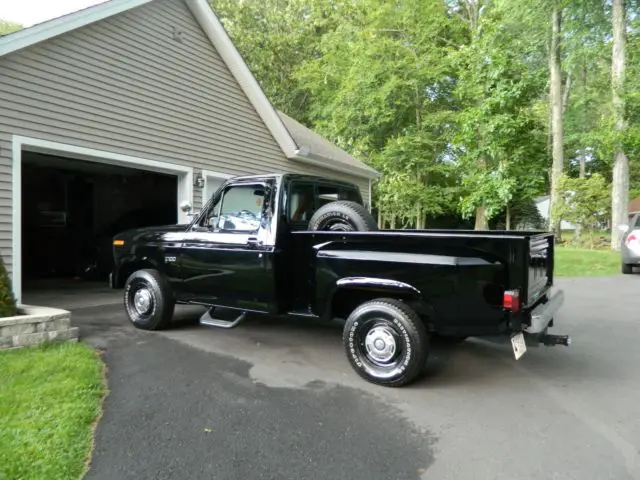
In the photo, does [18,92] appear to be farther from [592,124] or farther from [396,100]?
[592,124]

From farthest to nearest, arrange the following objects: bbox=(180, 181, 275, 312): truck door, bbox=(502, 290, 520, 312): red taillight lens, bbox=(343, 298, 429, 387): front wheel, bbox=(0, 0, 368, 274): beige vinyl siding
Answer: bbox=(0, 0, 368, 274): beige vinyl siding, bbox=(180, 181, 275, 312): truck door, bbox=(343, 298, 429, 387): front wheel, bbox=(502, 290, 520, 312): red taillight lens

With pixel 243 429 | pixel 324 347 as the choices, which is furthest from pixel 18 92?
pixel 243 429

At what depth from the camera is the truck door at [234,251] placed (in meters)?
4.90

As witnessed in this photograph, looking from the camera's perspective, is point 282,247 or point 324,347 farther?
point 324,347

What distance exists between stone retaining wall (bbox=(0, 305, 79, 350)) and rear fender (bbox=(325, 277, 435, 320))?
301 centimetres

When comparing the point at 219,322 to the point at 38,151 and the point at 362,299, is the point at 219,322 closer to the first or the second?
the point at 362,299

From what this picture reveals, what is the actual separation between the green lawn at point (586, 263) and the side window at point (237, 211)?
399 inches

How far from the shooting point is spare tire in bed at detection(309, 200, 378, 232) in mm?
4672

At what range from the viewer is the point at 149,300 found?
593 centimetres

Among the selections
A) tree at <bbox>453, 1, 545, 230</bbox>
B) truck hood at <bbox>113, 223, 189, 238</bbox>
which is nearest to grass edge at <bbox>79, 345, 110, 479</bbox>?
truck hood at <bbox>113, 223, 189, 238</bbox>

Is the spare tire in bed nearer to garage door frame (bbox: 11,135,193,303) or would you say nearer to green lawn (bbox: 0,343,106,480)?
green lawn (bbox: 0,343,106,480)

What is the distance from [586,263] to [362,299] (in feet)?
38.6

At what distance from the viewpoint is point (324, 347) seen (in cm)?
544

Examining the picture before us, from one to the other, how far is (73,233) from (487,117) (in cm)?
1515
